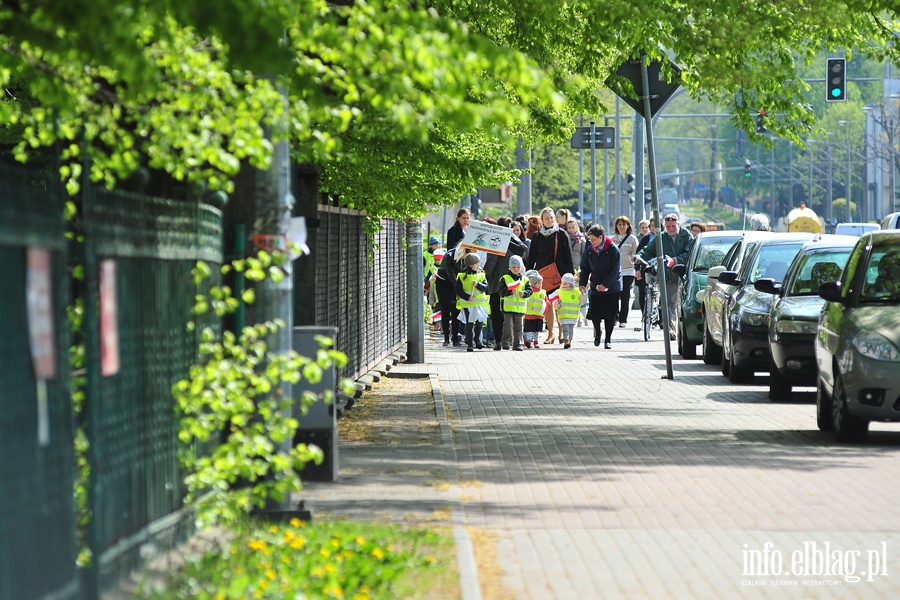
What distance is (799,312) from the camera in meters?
16.4

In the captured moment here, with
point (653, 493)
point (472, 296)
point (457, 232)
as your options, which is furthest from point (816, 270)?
point (457, 232)

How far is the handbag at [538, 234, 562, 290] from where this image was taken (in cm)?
2708

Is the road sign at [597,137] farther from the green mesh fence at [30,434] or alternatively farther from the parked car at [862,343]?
the green mesh fence at [30,434]

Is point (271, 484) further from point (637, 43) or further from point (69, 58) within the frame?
point (637, 43)

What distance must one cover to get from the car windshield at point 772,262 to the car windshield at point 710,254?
12.1 feet

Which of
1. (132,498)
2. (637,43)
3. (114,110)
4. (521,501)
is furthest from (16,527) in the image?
(637,43)

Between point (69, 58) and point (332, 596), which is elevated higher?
point (69, 58)

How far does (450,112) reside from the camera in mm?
6012

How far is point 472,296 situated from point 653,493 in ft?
49.9

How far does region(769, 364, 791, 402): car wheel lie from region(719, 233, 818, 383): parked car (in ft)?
4.08

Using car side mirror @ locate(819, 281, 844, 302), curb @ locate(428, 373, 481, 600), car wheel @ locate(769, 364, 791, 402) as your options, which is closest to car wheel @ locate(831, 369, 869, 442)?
car side mirror @ locate(819, 281, 844, 302)

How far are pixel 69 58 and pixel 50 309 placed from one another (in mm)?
831

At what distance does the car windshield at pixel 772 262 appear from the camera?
65.0 ft

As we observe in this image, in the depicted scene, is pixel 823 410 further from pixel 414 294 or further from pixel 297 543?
pixel 414 294
